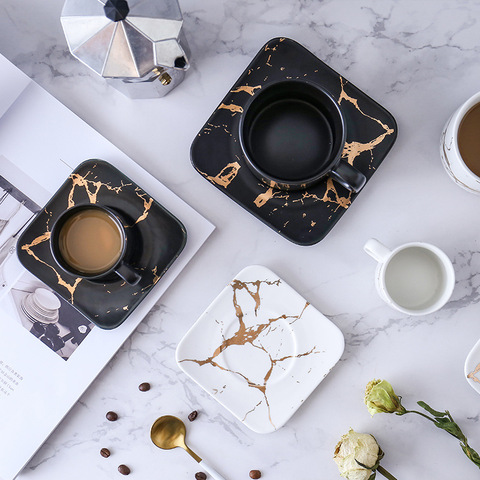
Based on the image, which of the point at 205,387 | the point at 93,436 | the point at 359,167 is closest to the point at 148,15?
the point at 359,167

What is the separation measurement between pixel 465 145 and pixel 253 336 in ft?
1.45

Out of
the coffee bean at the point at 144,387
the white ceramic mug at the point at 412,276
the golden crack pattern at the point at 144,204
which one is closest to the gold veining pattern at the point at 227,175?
the golden crack pattern at the point at 144,204

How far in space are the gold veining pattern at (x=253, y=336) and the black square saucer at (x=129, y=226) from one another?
0.13 m

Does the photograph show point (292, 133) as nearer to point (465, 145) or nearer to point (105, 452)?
point (465, 145)

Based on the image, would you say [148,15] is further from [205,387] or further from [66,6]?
[205,387]

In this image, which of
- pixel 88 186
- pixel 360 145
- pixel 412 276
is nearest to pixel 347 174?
pixel 360 145

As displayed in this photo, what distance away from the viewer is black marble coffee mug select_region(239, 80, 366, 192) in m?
0.76

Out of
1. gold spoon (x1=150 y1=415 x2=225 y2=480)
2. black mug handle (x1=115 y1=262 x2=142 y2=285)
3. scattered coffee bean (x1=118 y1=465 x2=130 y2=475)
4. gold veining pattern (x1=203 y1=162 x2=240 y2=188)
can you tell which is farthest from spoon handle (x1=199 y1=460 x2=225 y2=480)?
gold veining pattern (x1=203 y1=162 x2=240 y2=188)

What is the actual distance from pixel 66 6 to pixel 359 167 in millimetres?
489

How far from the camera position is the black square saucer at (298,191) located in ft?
2.59

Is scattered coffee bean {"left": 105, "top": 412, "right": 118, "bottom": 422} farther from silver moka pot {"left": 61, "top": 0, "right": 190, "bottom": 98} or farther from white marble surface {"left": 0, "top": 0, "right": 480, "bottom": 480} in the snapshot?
silver moka pot {"left": 61, "top": 0, "right": 190, "bottom": 98}

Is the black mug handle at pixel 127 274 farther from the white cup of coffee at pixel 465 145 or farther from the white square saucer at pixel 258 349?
the white cup of coffee at pixel 465 145

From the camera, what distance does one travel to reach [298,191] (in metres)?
0.79

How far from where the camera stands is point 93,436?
34.3 inches
